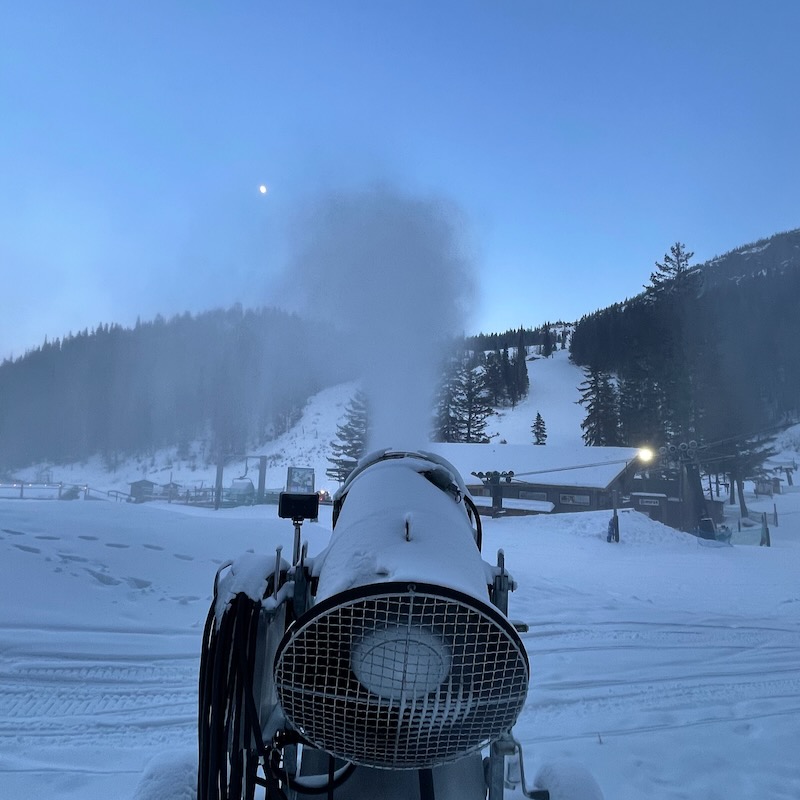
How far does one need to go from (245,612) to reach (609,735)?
4197 mm

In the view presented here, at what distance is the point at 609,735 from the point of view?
4594 mm

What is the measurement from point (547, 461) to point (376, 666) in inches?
1250

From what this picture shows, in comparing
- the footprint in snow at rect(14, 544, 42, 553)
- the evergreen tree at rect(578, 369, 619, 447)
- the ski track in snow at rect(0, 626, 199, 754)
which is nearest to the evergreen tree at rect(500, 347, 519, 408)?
the evergreen tree at rect(578, 369, 619, 447)

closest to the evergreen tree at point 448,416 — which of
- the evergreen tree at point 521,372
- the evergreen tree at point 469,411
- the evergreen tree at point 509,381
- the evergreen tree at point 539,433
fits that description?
the evergreen tree at point 469,411

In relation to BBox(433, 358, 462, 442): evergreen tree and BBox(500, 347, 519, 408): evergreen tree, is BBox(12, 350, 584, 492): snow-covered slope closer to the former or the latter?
BBox(500, 347, 519, 408): evergreen tree

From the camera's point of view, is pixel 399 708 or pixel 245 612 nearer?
pixel 399 708

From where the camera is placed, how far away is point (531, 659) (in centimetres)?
643

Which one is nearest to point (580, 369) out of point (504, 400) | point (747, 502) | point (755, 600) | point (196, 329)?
point (504, 400)

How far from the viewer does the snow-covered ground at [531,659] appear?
4012mm

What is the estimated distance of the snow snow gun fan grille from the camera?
1.33 meters

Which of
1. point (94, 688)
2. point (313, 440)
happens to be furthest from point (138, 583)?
point (313, 440)

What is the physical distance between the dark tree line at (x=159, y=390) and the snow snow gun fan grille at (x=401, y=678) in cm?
7329

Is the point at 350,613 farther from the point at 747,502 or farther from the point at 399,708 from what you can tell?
the point at 747,502

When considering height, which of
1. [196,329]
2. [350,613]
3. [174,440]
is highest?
[196,329]
